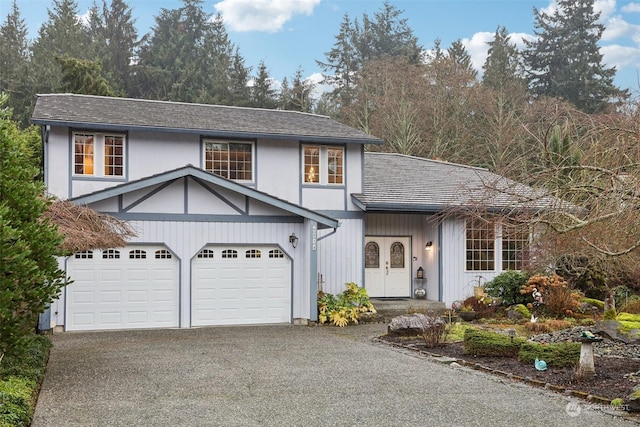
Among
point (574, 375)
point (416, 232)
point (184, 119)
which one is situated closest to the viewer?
point (574, 375)

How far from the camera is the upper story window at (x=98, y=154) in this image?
16.3m

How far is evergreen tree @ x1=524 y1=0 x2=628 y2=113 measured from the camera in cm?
4172

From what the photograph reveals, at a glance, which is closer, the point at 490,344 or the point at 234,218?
the point at 490,344

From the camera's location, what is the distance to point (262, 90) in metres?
42.1

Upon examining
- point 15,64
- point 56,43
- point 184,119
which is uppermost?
point 56,43

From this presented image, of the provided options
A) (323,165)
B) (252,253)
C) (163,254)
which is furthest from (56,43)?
(252,253)

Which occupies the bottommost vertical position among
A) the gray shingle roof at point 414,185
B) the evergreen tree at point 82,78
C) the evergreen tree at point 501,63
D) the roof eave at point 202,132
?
the gray shingle roof at point 414,185

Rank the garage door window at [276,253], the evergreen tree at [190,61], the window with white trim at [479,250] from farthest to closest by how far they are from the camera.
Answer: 1. the evergreen tree at [190,61]
2. the window with white trim at [479,250]
3. the garage door window at [276,253]

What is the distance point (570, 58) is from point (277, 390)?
41.3 metres

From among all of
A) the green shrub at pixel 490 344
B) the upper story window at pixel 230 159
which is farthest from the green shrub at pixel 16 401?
the upper story window at pixel 230 159

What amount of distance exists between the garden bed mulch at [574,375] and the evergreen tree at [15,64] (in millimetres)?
28763

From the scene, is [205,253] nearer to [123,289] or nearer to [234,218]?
[234,218]

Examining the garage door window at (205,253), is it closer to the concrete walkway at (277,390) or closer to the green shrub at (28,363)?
the concrete walkway at (277,390)

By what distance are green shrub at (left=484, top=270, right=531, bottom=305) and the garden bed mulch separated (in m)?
6.61
